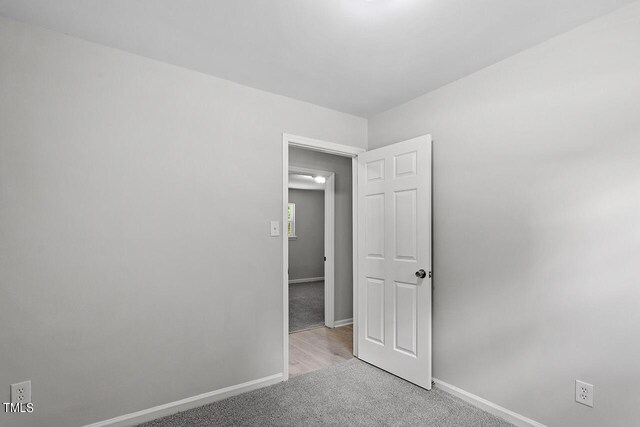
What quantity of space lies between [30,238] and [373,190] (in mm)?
2540

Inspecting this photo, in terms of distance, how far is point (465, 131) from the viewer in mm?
2492

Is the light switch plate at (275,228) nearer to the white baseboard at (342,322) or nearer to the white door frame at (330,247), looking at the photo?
the white door frame at (330,247)

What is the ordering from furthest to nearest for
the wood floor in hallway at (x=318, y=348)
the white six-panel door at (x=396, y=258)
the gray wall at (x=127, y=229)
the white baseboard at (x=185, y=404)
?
the wood floor in hallway at (x=318, y=348)
the white six-panel door at (x=396, y=258)
the white baseboard at (x=185, y=404)
the gray wall at (x=127, y=229)

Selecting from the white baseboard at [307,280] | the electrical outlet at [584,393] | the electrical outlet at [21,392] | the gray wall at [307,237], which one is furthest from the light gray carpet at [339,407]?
the gray wall at [307,237]

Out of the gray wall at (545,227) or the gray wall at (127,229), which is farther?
the gray wall at (127,229)

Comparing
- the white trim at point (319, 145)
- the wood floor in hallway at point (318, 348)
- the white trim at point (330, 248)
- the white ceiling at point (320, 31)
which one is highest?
the white ceiling at point (320, 31)

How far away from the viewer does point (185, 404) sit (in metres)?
2.29

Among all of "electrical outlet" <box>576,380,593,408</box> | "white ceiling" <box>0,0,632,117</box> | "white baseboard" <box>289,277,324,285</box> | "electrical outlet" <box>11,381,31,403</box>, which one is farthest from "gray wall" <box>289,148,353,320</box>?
"white baseboard" <box>289,277,324,285</box>

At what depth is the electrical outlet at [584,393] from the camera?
70.5 inches

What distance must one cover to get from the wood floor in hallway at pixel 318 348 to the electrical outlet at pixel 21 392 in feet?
5.83

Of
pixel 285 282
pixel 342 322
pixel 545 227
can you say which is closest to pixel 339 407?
pixel 285 282

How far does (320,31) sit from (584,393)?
102 inches

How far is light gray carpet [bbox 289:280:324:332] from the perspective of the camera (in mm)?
4477

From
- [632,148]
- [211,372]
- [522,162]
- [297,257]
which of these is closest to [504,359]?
[522,162]
